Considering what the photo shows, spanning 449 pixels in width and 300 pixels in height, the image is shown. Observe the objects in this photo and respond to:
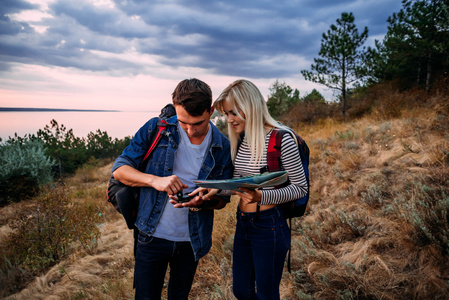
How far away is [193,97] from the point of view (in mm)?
1729

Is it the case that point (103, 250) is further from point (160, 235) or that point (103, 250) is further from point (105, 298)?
point (160, 235)

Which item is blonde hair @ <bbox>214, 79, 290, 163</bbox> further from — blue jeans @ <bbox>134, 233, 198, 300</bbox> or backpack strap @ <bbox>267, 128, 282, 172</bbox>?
blue jeans @ <bbox>134, 233, 198, 300</bbox>

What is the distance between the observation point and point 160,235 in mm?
1811

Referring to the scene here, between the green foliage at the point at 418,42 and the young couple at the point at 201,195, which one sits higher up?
the green foliage at the point at 418,42

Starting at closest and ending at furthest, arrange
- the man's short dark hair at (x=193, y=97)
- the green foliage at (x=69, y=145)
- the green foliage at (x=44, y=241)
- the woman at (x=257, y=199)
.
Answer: the man's short dark hair at (x=193, y=97) → the woman at (x=257, y=199) → the green foliage at (x=44, y=241) → the green foliage at (x=69, y=145)

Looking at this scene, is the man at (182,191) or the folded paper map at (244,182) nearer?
the folded paper map at (244,182)

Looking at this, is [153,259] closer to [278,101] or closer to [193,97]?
[193,97]

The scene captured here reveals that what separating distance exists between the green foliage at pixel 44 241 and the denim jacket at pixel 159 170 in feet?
15.3

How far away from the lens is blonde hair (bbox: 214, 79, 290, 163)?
1.95 meters

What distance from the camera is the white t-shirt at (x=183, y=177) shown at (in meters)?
1.83

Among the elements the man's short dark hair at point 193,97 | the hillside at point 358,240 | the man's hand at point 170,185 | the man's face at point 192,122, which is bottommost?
the hillside at point 358,240

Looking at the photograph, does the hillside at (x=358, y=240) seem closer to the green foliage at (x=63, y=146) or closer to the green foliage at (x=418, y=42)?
the green foliage at (x=418, y=42)

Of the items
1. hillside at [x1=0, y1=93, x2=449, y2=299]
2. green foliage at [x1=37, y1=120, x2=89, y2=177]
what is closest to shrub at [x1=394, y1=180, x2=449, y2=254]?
hillside at [x1=0, y1=93, x2=449, y2=299]

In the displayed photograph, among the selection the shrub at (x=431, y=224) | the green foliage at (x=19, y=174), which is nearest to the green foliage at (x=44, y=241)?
the shrub at (x=431, y=224)
